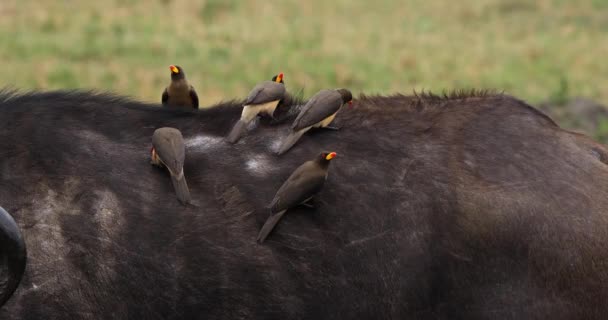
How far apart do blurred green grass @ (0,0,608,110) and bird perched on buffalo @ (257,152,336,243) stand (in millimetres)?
9244

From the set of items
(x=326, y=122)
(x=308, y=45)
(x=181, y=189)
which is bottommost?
(x=308, y=45)

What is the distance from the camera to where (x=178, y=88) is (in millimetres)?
6809

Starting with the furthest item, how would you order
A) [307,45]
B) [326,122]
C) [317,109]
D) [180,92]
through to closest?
[307,45]
[180,92]
[326,122]
[317,109]

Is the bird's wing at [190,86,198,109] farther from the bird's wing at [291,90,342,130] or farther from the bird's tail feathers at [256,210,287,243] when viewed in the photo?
the bird's tail feathers at [256,210,287,243]

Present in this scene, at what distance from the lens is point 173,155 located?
16.8ft

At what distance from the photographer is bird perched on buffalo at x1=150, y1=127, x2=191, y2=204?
203 inches

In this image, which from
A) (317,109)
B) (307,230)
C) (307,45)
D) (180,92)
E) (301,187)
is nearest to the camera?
(301,187)

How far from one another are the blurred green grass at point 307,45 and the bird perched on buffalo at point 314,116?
8.88 meters

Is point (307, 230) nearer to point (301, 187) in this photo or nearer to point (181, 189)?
point (301, 187)

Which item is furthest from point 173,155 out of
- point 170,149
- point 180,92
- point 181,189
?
point 180,92

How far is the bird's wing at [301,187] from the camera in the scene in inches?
202

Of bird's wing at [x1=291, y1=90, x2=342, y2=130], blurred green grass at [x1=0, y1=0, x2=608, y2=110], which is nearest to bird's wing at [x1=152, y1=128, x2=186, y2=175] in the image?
bird's wing at [x1=291, y1=90, x2=342, y2=130]

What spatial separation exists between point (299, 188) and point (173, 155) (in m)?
0.58

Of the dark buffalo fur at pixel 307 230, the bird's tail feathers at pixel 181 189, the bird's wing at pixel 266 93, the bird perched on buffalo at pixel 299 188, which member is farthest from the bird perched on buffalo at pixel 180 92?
the bird perched on buffalo at pixel 299 188
